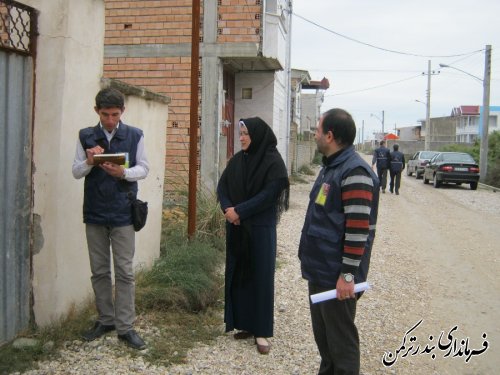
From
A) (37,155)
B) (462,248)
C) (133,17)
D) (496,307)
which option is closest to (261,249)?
(37,155)

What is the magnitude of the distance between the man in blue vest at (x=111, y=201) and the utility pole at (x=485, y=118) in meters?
25.5

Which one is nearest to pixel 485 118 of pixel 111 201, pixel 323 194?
pixel 323 194

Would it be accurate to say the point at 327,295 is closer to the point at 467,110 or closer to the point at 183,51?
the point at 183,51

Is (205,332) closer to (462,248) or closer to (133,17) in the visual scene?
(462,248)

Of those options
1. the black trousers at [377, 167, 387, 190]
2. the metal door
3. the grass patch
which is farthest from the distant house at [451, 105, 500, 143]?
the metal door

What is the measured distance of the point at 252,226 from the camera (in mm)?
4289

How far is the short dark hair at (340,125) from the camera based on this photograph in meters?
3.18

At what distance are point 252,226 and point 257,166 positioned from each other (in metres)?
0.50

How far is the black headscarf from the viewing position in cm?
420

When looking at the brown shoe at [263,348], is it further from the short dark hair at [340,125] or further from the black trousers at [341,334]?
the short dark hair at [340,125]

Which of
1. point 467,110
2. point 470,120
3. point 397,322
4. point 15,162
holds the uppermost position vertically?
point 467,110

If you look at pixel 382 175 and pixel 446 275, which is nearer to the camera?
pixel 446 275

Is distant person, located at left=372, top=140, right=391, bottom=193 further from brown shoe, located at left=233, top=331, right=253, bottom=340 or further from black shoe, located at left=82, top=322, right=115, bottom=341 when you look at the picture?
black shoe, located at left=82, top=322, right=115, bottom=341

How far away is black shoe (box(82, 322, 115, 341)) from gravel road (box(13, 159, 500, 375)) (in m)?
0.07
